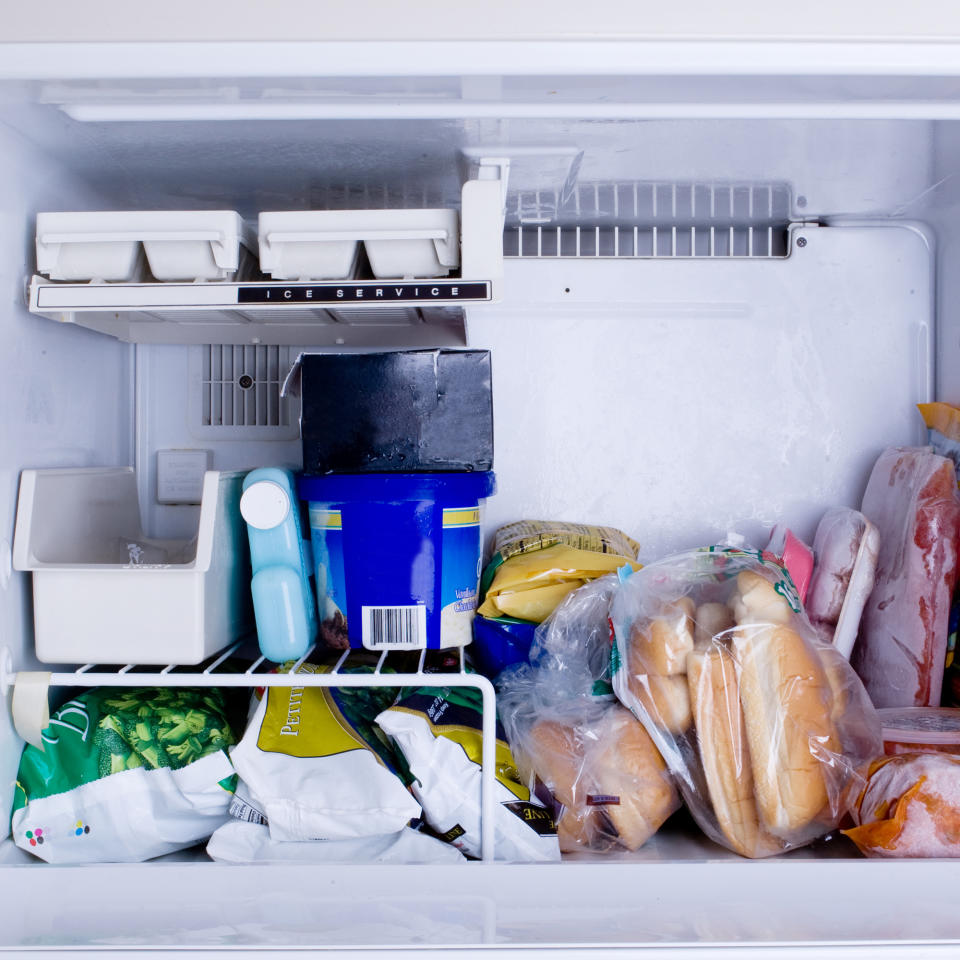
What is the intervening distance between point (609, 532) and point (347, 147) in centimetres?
70

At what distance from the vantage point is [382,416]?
1.07 meters

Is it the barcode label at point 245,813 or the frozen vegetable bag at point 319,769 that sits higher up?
the frozen vegetable bag at point 319,769

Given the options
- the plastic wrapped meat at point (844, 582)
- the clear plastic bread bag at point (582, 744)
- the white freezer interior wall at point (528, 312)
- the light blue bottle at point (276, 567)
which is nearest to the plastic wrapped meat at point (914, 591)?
the plastic wrapped meat at point (844, 582)

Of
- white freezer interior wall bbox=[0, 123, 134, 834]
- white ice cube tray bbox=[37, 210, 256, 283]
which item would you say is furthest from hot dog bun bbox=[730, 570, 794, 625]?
white freezer interior wall bbox=[0, 123, 134, 834]

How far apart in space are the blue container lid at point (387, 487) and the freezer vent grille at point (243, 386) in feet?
1.24

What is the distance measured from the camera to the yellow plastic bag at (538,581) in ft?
3.69

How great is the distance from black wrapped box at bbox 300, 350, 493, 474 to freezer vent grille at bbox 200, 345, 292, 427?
322 mm

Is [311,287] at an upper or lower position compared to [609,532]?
upper

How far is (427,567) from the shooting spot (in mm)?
1024

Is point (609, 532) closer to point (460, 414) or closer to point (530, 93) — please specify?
point (460, 414)

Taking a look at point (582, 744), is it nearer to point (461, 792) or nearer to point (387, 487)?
point (461, 792)

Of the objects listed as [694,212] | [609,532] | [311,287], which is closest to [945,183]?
[694,212]

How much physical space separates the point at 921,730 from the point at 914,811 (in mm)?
176

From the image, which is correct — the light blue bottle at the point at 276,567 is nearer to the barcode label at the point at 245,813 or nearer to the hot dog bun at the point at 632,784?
the barcode label at the point at 245,813
